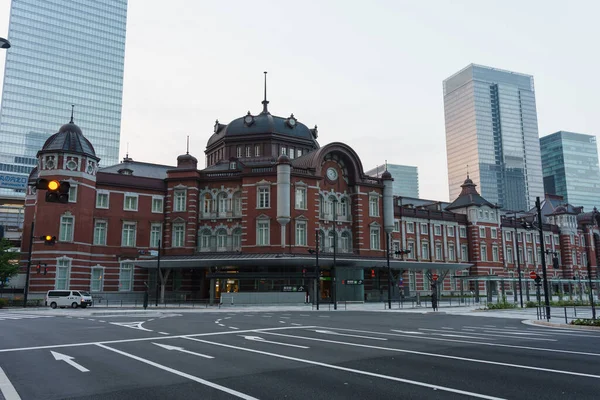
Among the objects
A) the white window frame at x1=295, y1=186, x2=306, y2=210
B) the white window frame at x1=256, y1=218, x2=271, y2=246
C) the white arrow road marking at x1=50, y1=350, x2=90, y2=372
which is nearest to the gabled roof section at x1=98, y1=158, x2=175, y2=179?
the white window frame at x1=256, y1=218, x2=271, y2=246

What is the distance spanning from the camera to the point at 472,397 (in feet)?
26.5

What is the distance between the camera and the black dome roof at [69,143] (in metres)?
49.6

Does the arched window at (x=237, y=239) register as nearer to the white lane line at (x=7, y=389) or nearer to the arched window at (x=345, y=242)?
the arched window at (x=345, y=242)

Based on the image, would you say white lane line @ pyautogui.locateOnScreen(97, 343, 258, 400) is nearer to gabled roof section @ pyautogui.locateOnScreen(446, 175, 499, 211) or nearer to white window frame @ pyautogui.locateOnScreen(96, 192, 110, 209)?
white window frame @ pyautogui.locateOnScreen(96, 192, 110, 209)

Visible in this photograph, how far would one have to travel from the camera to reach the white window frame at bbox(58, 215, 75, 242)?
48469mm

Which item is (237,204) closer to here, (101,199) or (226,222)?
(226,222)

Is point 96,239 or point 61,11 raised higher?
point 61,11

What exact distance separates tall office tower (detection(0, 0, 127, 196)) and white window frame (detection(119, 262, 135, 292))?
100919mm

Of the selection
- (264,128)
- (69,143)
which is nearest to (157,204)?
(69,143)

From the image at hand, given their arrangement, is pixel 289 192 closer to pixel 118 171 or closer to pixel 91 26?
pixel 118 171

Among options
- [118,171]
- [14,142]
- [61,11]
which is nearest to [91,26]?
[61,11]

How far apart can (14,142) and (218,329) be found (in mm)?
143622

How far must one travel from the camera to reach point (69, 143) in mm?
50062

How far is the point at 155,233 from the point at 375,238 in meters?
25.9
